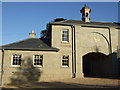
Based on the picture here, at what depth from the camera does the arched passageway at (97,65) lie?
63.8 ft

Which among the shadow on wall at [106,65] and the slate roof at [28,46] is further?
the shadow on wall at [106,65]

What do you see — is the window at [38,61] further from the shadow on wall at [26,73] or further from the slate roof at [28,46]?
the slate roof at [28,46]

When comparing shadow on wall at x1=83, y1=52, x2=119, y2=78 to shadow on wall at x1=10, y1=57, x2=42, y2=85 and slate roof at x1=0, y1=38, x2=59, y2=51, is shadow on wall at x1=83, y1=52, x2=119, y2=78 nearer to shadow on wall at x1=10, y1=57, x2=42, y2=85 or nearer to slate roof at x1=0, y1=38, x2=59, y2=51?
slate roof at x1=0, y1=38, x2=59, y2=51

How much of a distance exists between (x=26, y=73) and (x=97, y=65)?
1214 centimetres

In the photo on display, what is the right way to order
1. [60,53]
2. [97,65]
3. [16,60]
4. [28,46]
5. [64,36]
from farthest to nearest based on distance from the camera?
[97,65]
[64,36]
[60,53]
[28,46]
[16,60]

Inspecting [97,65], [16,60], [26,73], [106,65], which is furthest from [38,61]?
[97,65]

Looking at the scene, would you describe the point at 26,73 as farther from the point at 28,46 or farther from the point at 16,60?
the point at 28,46

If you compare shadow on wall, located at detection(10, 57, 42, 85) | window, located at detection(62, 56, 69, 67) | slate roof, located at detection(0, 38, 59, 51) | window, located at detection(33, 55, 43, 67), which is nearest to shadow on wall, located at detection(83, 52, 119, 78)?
window, located at detection(62, 56, 69, 67)

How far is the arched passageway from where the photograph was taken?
63.8 feet

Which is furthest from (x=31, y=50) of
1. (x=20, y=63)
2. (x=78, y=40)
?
(x=78, y=40)

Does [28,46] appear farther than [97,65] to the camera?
No

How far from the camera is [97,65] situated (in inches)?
876

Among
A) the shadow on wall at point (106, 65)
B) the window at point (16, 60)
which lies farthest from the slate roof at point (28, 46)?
the shadow on wall at point (106, 65)

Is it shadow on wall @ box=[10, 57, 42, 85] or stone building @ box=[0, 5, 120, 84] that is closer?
shadow on wall @ box=[10, 57, 42, 85]
